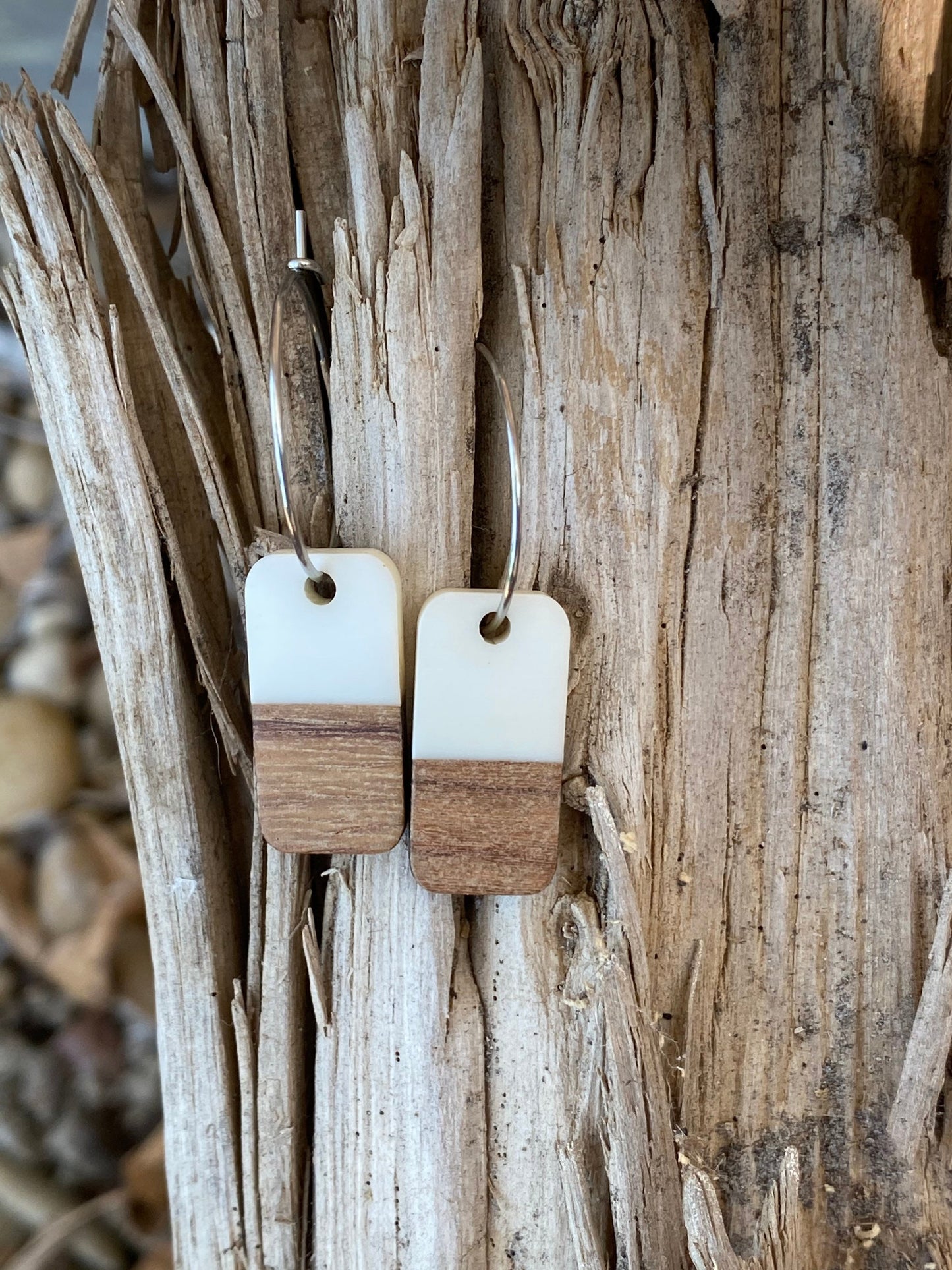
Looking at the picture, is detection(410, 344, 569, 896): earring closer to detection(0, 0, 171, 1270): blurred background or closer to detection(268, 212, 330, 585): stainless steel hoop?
detection(268, 212, 330, 585): stainless steel hoop

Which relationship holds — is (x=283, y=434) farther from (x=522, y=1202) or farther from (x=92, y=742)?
(x=522, y=1202)

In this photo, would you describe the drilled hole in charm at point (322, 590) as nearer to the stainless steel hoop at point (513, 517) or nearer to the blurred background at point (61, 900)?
the stainless steel hoop at point (513, 517)

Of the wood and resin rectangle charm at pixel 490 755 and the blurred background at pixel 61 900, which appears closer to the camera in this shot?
the wood and resin rectangle charm at pixel 490 755

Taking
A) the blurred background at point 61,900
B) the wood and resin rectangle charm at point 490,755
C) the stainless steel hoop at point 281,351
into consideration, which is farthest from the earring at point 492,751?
the blurred background at point 61,900

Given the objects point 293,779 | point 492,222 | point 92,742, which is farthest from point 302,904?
point 492,222

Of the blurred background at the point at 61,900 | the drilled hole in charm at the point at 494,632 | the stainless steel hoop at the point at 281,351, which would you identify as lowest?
the blurred background at the point at 61,900

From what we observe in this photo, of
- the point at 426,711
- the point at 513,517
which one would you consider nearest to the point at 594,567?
the point at 513,517

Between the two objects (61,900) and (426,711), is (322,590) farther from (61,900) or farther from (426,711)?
(61,900)

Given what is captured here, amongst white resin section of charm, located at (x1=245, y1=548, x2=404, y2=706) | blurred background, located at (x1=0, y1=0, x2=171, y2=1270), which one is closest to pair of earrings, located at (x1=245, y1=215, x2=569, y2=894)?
white resin section of charm, located at (x1=245, y1=548, x2=404, y2=706)
